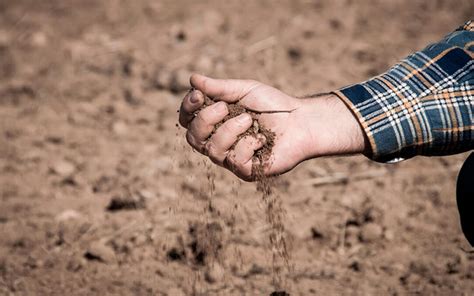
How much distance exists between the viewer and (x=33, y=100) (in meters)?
3.00

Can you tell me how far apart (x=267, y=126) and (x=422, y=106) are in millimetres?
421

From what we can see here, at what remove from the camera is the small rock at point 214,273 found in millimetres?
1911

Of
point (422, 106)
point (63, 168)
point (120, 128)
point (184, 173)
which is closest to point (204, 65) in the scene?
point (120, 128)

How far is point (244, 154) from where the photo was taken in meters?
1.59

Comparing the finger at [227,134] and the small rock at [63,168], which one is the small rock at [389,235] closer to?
the finger at [227,134]

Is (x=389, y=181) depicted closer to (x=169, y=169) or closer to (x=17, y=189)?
(x=169, y=169)

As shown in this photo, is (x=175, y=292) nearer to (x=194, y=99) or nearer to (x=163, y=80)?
(x=194, y=99)

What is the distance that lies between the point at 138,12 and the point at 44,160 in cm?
145

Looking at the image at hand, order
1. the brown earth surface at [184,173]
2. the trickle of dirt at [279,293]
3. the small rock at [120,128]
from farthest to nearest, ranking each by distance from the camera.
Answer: the small rock at [120,128]
the brown earth surface at [184,173]
the trickle of dirt at [279,293]

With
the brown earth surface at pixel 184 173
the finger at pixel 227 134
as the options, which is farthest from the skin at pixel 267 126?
the brown earth surface at pixel 184 173

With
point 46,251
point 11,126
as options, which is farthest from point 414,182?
point 11,126

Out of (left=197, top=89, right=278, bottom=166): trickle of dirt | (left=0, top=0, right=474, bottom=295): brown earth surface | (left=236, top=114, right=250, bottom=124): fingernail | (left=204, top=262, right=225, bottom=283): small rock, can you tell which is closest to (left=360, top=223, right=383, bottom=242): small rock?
(left=0, top=0, right=474, bottom=295): brown earth surface

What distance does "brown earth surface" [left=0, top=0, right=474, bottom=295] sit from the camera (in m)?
1.94

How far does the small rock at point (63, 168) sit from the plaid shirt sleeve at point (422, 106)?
136cm
